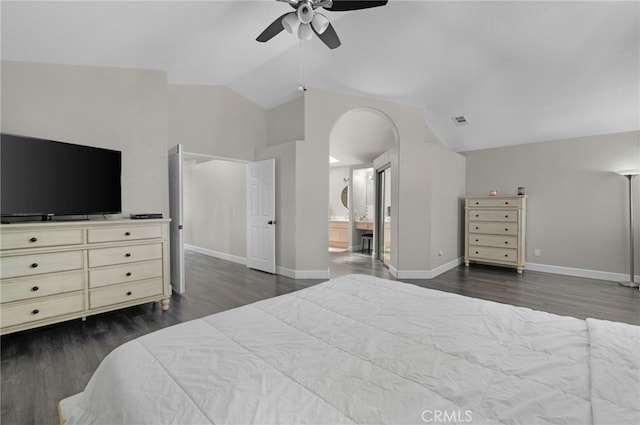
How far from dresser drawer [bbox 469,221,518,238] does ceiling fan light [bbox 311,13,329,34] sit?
464cm

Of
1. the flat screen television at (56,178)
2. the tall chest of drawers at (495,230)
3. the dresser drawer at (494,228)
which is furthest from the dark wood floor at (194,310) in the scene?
the flat screen television at (56,178)

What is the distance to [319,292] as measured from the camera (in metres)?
1.81

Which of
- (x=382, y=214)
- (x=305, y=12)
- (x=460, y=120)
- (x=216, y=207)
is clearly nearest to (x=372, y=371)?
(x=305, y=12)

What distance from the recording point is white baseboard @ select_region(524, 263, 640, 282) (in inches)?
185

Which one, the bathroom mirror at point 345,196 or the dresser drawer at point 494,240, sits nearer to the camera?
the dresser drawer at point 494,240

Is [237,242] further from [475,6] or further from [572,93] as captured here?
[572,93]

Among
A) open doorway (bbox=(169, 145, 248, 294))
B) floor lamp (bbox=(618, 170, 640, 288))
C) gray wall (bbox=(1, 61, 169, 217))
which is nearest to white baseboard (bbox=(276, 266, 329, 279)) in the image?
open doorway (bbox=(169, 145, 248, 294))

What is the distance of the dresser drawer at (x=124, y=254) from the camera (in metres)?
2.84

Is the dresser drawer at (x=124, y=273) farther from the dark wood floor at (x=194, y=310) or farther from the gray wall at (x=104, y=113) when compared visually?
the gray wall at (x=104, y=113)

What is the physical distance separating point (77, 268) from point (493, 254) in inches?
239

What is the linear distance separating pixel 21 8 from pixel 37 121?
1.04m

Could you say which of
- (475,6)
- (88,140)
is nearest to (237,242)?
(88,140)

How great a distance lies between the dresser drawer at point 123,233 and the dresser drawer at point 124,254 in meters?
0.09

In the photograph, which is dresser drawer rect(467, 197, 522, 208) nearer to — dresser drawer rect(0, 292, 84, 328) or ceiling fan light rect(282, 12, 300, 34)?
ceiling fan light rect(282, 12, 300, 34)
